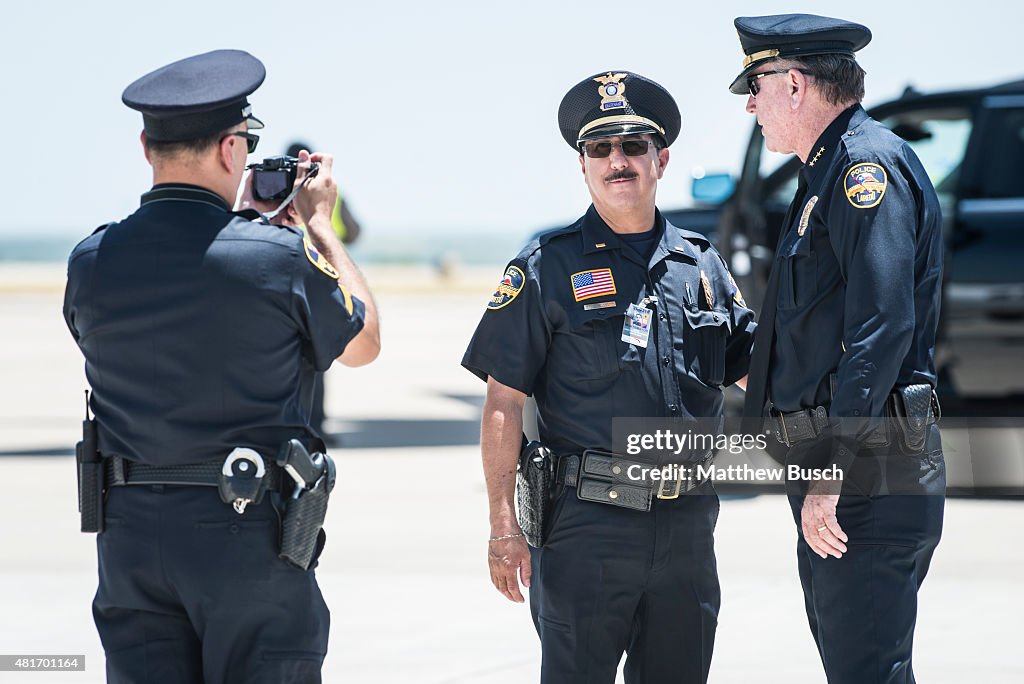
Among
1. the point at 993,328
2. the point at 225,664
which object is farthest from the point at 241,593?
the point at 993,328

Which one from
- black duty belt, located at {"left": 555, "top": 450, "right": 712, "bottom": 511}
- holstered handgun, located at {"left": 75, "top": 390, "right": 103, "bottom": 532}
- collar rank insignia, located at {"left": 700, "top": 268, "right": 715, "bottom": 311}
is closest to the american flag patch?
collar rank insignia, located at {"left": 700, "top": 268, "right": 715, "bottom": 311}

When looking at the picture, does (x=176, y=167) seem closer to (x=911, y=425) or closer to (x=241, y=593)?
(x=241, y=593)

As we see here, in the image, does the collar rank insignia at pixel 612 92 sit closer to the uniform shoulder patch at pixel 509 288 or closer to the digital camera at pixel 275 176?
the uniform shoulder patch at pixel 509 288

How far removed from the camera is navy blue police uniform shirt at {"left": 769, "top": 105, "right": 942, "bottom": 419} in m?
2.79

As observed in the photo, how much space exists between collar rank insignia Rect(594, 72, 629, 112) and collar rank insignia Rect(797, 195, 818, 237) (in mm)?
512

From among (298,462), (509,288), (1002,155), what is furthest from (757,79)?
(1002,155)

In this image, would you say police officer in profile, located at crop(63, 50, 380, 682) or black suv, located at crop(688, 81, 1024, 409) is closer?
police officer in profile, located at crop(63, 50, 380, 682)

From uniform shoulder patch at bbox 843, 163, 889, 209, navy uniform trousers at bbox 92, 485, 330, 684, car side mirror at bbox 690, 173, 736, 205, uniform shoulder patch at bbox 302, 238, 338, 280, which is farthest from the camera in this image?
car side mirror at bbox 690, 173, 736, 205

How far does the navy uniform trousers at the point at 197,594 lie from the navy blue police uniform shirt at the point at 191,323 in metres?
0.12

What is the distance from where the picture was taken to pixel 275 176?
304 centimetres

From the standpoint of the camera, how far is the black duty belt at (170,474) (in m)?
2.64

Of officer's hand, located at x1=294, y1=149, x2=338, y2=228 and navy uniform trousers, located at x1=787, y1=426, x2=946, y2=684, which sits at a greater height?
officer's hand, located at x1=294, y1=149, x2=338, y2=228

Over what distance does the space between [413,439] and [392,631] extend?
16.3 feet
